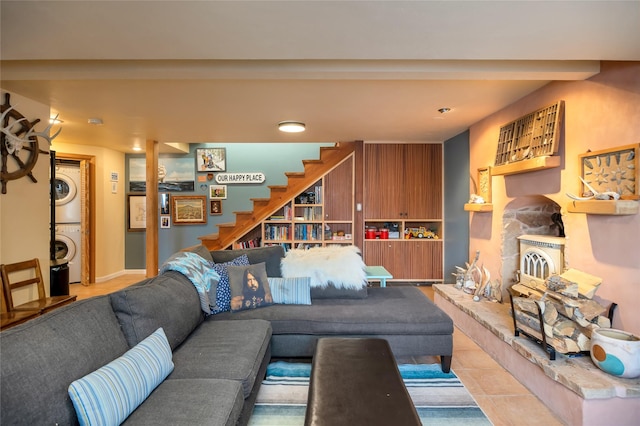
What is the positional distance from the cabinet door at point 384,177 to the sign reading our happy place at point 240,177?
85.4 inches

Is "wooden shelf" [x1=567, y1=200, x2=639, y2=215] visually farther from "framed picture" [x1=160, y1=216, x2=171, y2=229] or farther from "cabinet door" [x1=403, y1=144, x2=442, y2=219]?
"framed picture" [x1=160, y1=216, x2=171, y2=229]

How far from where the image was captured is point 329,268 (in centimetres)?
285

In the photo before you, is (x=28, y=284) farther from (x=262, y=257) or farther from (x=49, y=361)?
(x=49, y=361)

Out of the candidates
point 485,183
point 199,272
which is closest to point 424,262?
point 485,183

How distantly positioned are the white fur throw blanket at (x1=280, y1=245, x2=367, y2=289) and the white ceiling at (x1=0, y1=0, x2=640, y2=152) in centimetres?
156

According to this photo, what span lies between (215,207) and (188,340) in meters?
4.45

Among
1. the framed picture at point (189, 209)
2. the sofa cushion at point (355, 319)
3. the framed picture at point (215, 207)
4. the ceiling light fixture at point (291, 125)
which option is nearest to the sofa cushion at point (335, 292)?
the sofa cushion at point (355, 319)

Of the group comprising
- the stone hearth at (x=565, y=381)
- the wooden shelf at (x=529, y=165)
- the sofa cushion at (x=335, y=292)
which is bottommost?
the stone hearth at (x=565, y=381)

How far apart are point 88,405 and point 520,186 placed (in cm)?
351

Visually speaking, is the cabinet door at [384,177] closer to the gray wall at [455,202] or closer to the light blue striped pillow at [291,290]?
the gray wall at [455,202]

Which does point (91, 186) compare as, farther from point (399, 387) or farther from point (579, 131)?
point (579, 131)

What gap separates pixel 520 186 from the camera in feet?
9.89

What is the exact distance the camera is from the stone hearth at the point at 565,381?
5.65 ft

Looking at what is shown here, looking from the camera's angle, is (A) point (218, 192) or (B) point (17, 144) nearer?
(B) point (17, 144)
